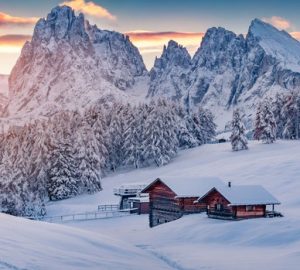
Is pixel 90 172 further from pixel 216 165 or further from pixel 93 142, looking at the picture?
pixel 216 165

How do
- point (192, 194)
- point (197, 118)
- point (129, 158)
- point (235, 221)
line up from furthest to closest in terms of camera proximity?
point (197, 118), point (129, 158), point (192, 194), point (235, 221)

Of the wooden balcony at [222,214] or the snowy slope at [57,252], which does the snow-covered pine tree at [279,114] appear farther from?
the snowy slope at [57,252]

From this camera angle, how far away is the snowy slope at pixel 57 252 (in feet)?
61.5

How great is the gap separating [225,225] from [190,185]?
12.0 metres

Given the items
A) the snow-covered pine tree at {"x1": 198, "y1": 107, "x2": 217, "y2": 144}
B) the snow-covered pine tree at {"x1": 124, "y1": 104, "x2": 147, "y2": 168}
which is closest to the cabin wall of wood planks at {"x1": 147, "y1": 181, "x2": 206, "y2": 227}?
the snow-covered pine tree at {"x1": 124, "y1": 104, "x2": 147, "y2": 168}

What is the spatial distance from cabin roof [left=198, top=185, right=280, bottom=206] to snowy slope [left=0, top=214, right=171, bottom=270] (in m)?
17.6

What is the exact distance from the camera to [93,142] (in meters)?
85.1

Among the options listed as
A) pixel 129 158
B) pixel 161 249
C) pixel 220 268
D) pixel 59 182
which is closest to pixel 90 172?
pixel 59 182

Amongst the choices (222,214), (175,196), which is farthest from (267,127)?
(222,214)

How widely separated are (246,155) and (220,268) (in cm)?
5708

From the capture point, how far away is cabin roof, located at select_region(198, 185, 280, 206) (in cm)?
4465

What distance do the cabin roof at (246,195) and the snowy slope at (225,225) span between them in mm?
2049

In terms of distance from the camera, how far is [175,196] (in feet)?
168

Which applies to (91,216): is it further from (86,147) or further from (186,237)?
(86,147)
